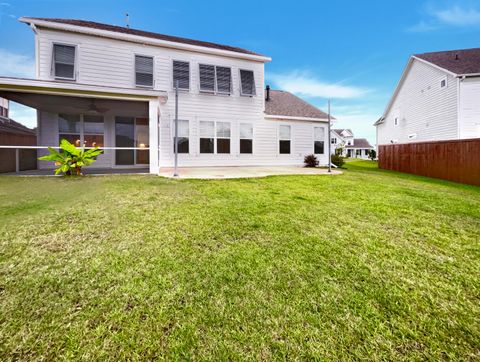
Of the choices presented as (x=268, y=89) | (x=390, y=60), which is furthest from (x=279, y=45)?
(x=390, y=60)

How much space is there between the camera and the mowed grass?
1.41 m

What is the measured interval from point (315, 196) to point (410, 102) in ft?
69.0

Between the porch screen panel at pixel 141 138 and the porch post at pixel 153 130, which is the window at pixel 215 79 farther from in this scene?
the porch post at pixel 153 130

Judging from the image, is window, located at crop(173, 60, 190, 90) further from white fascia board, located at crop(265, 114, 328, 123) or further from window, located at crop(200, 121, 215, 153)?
white fascia board, located at crop(265, 114, 328, 123)

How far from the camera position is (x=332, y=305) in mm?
1772

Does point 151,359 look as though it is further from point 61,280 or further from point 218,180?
point 218,180

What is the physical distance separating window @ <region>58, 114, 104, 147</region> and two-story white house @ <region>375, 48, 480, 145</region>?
2142 cm

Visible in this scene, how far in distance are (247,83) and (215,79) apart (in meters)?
1.84

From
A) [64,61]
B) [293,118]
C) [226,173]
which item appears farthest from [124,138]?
[293,118]

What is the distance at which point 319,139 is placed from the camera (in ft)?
47.4

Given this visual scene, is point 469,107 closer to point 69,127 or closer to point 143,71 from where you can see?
point 143,71

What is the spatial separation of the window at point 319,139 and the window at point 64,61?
42.2 ft

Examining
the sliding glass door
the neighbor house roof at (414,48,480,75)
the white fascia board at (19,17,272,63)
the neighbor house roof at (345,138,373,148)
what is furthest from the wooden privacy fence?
the neighbor house roof at (345,138,373,148)

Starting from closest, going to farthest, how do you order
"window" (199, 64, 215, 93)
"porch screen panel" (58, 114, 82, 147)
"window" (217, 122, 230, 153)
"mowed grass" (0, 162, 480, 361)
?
"mowed grass" (0, 162, 480, 361) → "porch screen panel" (58, 114, 82, 147) → "window" (199, 64, 215, 93) → "window" (217, 122, 230, 153)
